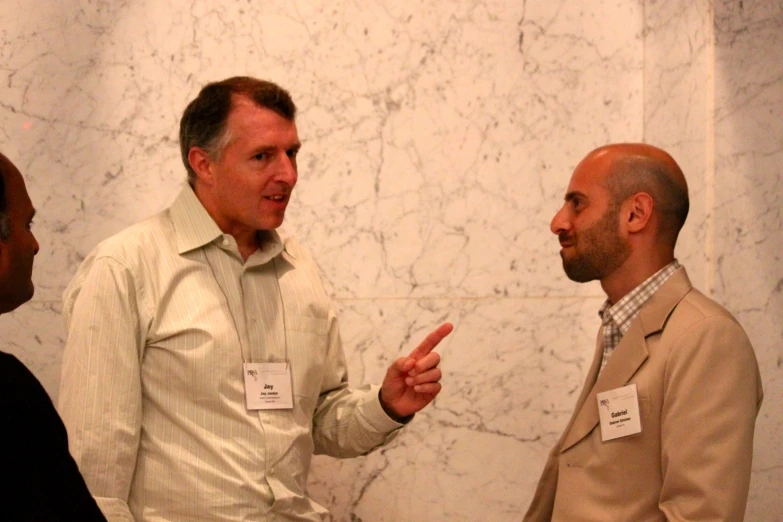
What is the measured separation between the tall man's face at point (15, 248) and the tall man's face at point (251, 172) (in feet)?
2.28

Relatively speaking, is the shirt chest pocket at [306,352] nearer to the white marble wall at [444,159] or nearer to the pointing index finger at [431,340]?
the pointing index finger at [431,340]

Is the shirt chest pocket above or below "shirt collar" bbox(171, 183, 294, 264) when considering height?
below

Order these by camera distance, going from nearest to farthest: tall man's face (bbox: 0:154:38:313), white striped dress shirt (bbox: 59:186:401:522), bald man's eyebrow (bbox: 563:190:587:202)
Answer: tall man's face (bbox: 0:154:38:313)
white striped dress shirt (bbox: 59:186:401:522)
bald man's eyebrow (bbox: 563:190:587:202)

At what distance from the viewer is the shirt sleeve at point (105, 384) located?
7.14 ft

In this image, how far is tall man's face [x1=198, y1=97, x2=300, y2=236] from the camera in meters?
2.52

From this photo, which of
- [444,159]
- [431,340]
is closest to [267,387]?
[431,340]

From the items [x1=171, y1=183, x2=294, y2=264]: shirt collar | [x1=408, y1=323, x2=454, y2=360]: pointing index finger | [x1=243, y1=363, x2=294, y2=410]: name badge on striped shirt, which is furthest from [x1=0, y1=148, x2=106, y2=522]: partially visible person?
[x1=408, y1=323, x2=454, y2=360]: pointing index finger

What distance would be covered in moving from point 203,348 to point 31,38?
1.48m

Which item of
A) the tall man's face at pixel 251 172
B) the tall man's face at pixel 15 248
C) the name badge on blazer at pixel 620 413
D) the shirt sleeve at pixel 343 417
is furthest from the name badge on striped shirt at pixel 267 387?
the name badge on blazer at pixel 620 413

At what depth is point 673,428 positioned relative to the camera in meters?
2.16

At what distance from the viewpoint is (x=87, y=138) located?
3.19 metres

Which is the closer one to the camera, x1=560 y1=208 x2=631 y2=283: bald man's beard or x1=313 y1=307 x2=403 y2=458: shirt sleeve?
x1=560 y1=208 x2=631 y2=283: bald man's beard

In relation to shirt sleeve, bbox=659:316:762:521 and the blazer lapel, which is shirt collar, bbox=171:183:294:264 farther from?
shirt sleeve, bbox=659:316:762:521

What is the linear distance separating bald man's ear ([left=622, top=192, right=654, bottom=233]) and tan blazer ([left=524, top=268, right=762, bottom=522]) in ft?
0.54
